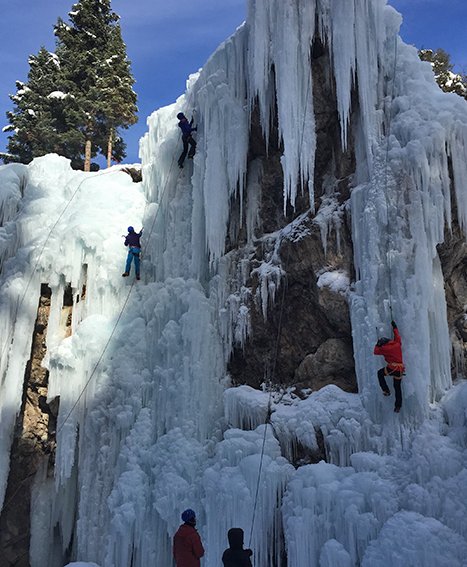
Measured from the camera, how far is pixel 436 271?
7.96 meters

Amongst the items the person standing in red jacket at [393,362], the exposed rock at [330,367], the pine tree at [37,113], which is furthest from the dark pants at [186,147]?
the pine tree at [37,113]

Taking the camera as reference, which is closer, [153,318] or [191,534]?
[191,534]

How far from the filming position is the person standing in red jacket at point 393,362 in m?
6.94

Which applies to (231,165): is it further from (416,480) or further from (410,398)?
(416,480)

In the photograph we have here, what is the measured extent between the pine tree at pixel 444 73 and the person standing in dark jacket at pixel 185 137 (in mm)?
8889

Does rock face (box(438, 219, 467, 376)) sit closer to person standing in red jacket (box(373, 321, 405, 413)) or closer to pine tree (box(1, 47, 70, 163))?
person standing in red jacket (box(373, 321, 405, 413))

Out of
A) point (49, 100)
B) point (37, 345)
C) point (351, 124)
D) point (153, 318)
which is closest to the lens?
point (351, 124)

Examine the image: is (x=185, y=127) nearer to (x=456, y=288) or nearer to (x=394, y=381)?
(x=456, y=288)

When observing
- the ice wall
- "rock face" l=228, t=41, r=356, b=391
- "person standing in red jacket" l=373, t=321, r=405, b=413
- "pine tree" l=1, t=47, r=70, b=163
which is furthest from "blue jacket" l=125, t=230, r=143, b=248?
"pine tree" l=1, t=47, r=70, b=163

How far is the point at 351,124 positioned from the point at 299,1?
253 centimetres

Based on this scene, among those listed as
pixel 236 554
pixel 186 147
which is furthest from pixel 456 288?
pixel 186 147

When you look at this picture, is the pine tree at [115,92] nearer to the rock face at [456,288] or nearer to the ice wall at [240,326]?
the ice wall at [240,326]

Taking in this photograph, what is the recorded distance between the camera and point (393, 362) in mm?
6953

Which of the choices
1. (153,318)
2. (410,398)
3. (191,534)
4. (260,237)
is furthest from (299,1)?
(191,534)
